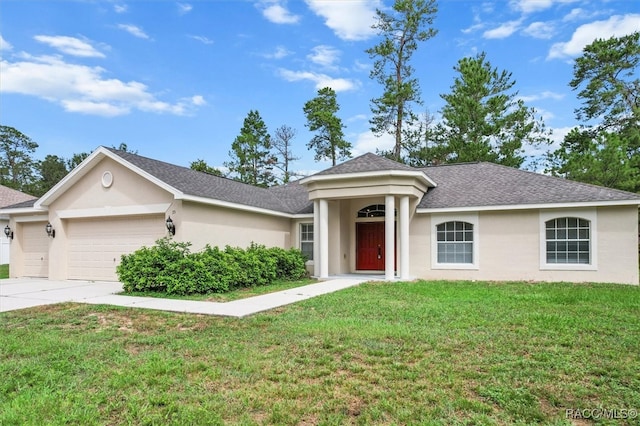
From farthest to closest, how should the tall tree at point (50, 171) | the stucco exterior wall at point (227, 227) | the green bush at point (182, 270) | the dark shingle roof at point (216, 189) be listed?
the tall tree at point (50, 171) → the dark shingle roof at point (216, 189) → the stucco exterior wall at point (227, 227) → the green bush at point (182, 270)

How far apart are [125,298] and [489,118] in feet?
81.9

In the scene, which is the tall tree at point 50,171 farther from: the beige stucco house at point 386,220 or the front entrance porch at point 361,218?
the front entrance porch at point 361,218

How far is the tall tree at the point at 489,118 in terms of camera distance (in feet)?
85.6

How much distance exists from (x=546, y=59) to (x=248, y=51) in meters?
14.2

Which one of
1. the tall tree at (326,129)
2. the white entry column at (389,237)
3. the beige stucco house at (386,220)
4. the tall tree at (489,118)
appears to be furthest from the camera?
the tall tree at (326,129)

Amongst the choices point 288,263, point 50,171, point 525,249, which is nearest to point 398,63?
point 525,249

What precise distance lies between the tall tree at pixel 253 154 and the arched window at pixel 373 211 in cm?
2148

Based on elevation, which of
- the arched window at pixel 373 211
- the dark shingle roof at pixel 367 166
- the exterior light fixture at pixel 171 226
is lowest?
the exterior light fixture at pixel 171 226

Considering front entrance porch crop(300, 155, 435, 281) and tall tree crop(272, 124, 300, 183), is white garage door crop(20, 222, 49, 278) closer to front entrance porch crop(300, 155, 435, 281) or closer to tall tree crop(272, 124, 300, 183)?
front entrance porch crop(300, 155, 435, 281)

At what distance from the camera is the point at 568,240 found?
44.0 feet

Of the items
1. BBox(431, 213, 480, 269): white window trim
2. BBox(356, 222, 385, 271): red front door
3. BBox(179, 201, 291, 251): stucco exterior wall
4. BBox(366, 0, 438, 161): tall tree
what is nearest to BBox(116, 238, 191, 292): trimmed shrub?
BBox(179, 201, 291, 251): stucco exterior wall

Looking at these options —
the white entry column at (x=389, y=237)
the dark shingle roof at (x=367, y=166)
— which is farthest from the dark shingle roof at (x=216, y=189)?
the white entry column at (x=389, y=237)

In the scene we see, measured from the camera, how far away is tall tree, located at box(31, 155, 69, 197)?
4881 cm

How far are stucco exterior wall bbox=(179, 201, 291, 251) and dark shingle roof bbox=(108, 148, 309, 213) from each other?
0.45 metres
